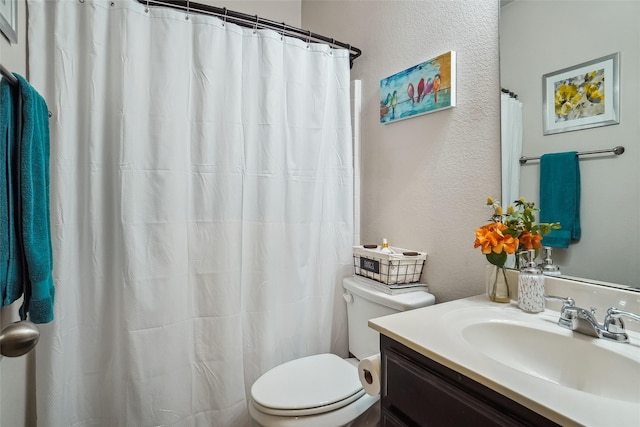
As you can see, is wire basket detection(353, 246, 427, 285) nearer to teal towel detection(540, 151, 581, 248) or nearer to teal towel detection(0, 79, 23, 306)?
teal towel detection(540, 151, 581, 248)

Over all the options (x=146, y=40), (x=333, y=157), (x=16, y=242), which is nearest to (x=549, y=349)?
(x=333, y=157)

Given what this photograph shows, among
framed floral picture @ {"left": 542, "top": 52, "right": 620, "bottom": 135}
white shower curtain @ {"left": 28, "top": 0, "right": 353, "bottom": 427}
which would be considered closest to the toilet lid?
white shower curtain @ {"left": 28, "top": 0, "right": 353, "bottom": 427}

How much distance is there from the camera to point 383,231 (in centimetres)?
157

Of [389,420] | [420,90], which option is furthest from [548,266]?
[420,90]

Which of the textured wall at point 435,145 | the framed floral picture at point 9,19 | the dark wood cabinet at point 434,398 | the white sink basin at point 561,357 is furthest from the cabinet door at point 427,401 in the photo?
the framed floral picture at point 9,19

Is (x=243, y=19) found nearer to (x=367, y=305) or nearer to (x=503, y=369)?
(x=367, y=305)

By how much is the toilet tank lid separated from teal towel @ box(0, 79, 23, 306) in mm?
1113

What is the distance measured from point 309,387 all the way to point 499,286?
751mm

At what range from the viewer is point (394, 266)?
1.26 meters

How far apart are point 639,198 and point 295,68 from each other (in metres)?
1.33

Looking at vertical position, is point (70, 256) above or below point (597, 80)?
below

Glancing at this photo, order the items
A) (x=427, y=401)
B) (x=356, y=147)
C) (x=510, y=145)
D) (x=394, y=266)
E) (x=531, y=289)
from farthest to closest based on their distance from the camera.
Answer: (x=356, y=147)
(x=394, y=266)
(x=510, y=145)
(x=531, y=289)
(x=427, y=401)

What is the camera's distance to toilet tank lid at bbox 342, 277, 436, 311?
116 cm

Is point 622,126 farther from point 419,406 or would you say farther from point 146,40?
point 146,40
